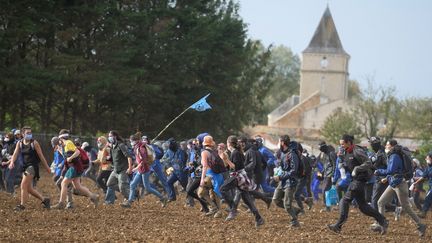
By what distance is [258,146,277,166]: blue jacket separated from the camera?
67.5 ft

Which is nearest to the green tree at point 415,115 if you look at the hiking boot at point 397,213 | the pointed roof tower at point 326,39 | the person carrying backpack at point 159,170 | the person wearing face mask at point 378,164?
the pointed roof tower at point 326,39

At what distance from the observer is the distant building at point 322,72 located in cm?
11561

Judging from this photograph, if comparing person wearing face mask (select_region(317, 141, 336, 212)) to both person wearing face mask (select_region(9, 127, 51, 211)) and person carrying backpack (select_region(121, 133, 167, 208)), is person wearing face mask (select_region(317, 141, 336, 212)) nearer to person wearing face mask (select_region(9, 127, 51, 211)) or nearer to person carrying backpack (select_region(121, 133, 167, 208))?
person carrying backpack (select_region(121, 133, 167, 208))

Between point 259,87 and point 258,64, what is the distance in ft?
7.32

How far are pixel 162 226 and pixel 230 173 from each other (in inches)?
68.2

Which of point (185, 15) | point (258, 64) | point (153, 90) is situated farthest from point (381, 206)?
point (258, 64)

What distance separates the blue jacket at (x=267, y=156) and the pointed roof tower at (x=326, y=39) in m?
97.3

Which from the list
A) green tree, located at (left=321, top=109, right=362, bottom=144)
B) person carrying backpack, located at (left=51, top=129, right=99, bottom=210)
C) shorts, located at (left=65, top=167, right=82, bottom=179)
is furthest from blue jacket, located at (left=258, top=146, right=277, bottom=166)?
green tree, located at (left=321, top=109, right=362, bottom=144)

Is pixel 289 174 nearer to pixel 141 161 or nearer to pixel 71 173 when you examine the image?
pixel 71 173

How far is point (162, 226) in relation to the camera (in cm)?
1452

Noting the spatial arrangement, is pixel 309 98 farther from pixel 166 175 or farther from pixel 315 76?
pixel 166 175

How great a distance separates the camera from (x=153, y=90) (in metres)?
39.5

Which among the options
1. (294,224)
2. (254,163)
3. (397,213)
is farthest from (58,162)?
(397,213)

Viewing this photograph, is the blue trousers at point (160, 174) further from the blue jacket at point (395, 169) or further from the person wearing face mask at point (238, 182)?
the blue jacket at point (395, 169)
